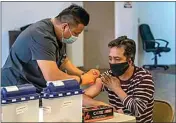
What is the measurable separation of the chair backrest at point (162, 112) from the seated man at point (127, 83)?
11 centimetres

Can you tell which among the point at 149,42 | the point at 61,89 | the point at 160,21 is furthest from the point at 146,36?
the point at 61,89

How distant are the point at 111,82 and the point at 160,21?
677cm

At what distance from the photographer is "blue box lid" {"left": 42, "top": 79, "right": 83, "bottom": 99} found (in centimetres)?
104

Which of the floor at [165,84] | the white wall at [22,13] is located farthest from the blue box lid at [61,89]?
the white wall at [22,13]

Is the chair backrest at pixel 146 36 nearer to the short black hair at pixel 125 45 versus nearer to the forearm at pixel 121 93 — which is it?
the short black hair at pixel 125 45

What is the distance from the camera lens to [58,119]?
1022mm

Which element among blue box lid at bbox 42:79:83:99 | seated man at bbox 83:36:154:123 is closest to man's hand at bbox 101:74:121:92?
seated man at bbox 83:36:154:123

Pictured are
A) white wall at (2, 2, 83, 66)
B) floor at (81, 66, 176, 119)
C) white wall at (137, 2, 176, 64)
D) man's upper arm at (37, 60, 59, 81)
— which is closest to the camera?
man's upper arm at (37, 60, 59, 81)

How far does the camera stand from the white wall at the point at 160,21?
7.97 metres

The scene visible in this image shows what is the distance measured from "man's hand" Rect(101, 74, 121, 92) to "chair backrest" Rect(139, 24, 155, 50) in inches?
234

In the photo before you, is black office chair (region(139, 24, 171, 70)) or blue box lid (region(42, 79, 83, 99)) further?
black office chair (region(139, 24, 171, 70))

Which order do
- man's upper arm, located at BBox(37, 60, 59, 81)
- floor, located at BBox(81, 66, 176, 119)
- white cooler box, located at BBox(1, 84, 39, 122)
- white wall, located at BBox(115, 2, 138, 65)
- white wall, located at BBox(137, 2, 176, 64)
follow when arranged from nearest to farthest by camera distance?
1. white cooler box, located at BBox(1, 84, 39, 122)
2. man's upper arm, located at BBox(37, 60, 59, 81)
3. floor, located at BBox(81, 66, 176, 119)
4. white wall, located at BBox(115, 2, 138, 65)
5. white wall, located at BBox(137, 2, 176, 64)

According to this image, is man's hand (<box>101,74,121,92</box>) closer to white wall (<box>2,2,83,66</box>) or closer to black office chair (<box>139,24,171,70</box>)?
white wall (<box>2,2,83,66</box>)

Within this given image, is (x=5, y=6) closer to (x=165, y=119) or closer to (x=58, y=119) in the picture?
(x=165, y=119)
